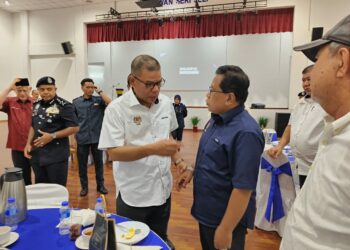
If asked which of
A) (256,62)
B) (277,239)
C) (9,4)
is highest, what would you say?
(9,4)

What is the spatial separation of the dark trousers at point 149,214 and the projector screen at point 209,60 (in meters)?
8.91

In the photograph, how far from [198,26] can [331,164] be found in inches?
341

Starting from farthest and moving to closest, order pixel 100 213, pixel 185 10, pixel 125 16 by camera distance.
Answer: pixel 125 16 → pixel 185 10 → pixel 100 213

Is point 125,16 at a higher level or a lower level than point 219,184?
higher

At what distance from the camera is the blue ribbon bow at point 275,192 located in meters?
2.90

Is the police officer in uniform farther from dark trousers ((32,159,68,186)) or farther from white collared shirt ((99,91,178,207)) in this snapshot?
white collared shirt ((99,91,178,207))

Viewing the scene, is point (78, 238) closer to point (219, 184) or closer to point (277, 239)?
point (219, 184)

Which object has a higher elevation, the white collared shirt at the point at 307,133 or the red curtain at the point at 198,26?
the red curtain at the point at 198,26

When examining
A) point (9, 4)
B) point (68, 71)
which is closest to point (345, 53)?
point (68, 71)

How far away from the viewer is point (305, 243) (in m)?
0.81

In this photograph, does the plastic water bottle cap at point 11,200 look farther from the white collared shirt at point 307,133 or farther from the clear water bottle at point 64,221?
the white collared shirt at point 307,133

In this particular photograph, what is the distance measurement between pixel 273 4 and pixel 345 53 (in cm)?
829

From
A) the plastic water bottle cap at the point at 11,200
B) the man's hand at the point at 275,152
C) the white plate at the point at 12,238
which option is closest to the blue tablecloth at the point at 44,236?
the white plate at the point at 12,238

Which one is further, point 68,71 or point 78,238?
point 68,71
